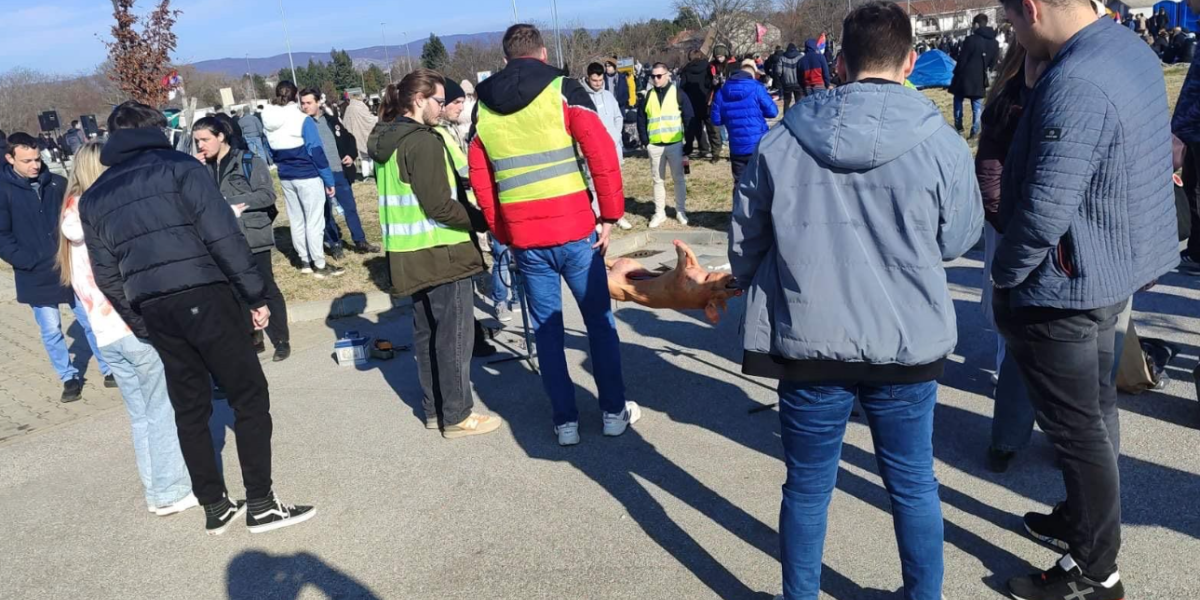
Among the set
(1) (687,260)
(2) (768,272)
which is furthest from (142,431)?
(2) (768,272)

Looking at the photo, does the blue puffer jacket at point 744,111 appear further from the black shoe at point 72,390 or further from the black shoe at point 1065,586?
the black shoe at point 1065,586

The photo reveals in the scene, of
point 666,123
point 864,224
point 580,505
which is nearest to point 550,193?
point 580,505

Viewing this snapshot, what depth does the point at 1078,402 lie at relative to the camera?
9.64 ft

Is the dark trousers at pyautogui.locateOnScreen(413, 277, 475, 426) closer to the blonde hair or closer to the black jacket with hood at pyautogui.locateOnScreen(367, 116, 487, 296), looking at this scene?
the black jacket with hood at pyautogui.locateOnScreen(367, 116, 487, 296)

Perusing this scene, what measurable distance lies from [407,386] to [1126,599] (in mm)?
4575

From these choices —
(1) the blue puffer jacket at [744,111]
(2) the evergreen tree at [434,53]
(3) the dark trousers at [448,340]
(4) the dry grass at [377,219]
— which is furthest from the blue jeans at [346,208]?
(2) the evergreen tree at [434,53]

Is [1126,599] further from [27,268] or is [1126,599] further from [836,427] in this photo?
[27,268]

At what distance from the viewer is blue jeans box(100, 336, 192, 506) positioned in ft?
14.2

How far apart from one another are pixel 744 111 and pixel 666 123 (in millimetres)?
1132

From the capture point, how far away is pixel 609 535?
12.9 ft

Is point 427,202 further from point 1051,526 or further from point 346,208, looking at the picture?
point 346,208

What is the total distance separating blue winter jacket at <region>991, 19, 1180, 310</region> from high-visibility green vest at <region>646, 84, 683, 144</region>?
7.64 m

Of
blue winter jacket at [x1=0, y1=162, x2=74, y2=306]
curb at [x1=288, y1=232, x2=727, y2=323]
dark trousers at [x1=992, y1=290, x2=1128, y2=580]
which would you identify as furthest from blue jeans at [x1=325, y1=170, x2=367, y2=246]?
dark trousers at [x1=992, y1=290, x2=1128, y2=580]

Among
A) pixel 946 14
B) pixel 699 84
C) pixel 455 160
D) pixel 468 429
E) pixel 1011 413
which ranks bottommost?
pixel 468 429
